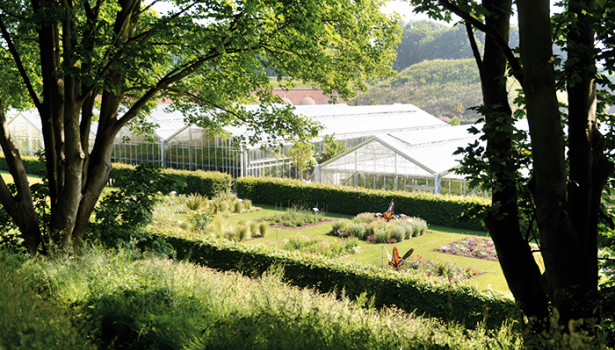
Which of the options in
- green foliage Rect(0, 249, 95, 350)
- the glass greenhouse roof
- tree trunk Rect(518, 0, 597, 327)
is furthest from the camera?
the glass greenhouse roof

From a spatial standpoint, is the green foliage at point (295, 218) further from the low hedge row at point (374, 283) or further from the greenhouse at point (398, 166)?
the low hedge row at point (374, 283)

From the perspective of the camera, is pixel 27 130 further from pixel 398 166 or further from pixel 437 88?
pixel 437 88

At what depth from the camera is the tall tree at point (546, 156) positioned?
11.5ft

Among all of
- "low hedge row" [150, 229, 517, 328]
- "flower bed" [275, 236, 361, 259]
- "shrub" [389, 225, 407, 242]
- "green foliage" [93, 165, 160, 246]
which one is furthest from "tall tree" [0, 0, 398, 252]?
"shrub" [389, 225, 407, 242]

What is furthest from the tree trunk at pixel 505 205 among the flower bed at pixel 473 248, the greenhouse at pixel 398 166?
Result: the greenhouse at pixel 398 166

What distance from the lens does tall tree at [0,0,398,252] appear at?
22.2ft

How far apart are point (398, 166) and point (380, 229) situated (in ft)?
19.2

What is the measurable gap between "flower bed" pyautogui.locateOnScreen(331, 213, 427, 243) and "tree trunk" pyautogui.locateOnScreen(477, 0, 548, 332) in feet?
37.2

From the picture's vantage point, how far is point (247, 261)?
10992mm

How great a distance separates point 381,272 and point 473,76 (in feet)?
237

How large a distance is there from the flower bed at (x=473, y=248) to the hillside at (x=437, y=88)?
5599cm

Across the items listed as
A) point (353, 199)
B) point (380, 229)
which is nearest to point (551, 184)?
point (380, 229)

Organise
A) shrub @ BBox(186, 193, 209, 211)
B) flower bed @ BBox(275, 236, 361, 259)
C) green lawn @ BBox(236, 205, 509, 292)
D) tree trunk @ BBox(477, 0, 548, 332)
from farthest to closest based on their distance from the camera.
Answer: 1. shrub @ BBox(186, 193, 209, 211)
2. flower bed @ BBox(275, 236, 361, 259)
3. green lawn @ BBox(236, 205, 509, 292)
4. tree trunk @ BBox(477, 0, 548, 332)

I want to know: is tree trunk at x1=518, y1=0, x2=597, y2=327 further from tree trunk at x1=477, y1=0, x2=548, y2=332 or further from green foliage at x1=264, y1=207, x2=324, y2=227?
green foliage at x1=264, y1=207, x2=324, y2=227
